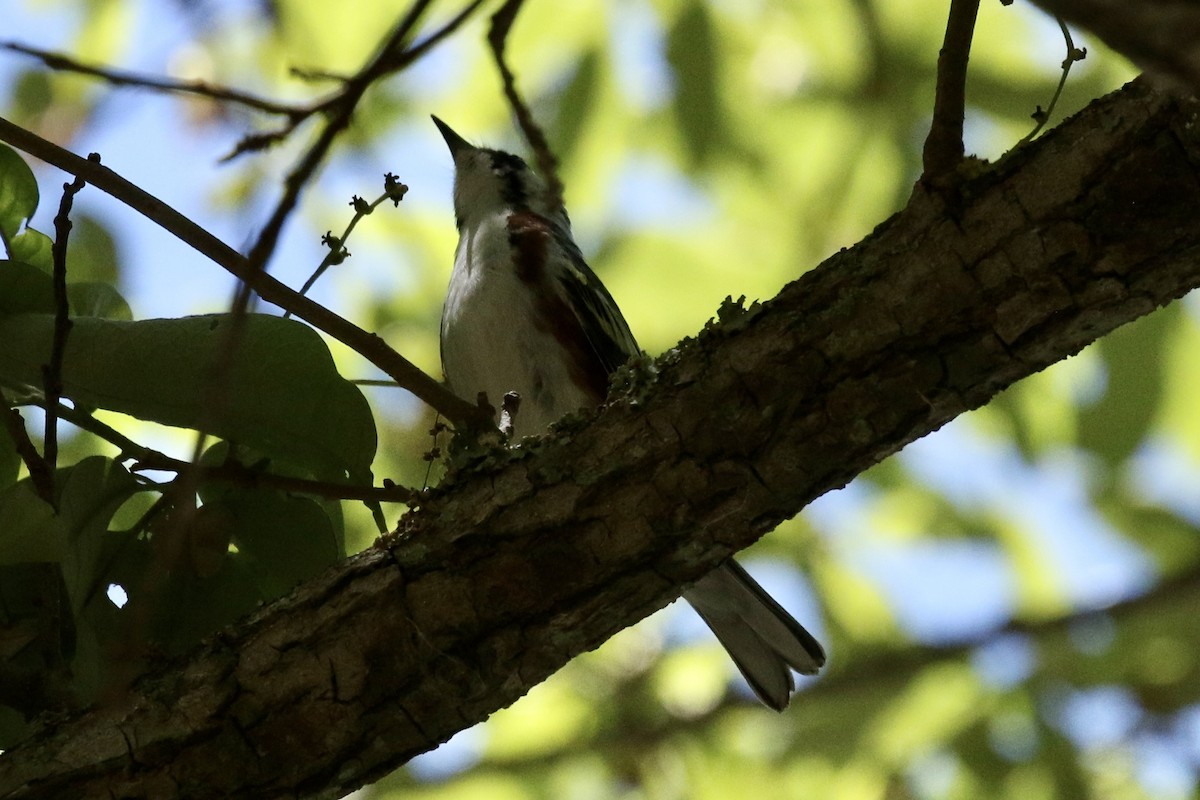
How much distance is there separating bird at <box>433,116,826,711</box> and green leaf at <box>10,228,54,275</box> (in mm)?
1389

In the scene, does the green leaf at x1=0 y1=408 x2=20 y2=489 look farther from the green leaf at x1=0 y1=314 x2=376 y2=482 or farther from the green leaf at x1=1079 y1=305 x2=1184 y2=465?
the green leaf at x1=1079 y1=305 x2=1184 y2=465

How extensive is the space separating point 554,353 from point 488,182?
1.56 meters

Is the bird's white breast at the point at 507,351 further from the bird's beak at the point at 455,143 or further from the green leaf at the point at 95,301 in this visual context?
the bird's beak at the point at 455,143

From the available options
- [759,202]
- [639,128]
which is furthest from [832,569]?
[639,128]

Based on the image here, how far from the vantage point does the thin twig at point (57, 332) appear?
202cm

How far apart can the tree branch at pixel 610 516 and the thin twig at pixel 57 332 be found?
46 centimetres

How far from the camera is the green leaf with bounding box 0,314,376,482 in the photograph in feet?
6.72

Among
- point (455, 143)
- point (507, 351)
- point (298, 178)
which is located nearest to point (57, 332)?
point (298, 178)

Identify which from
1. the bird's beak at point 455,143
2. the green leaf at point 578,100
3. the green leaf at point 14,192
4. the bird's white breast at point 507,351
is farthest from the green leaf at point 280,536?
the bird's beak at point 455,143

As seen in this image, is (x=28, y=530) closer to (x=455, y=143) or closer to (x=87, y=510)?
(x=87, y=510)

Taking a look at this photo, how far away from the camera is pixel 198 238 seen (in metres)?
2.11

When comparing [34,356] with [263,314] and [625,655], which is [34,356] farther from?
[625,655]

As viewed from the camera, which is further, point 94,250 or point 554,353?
point 94,250

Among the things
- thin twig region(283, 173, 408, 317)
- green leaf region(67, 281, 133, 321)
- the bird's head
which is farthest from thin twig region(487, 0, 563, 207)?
the bird's head
